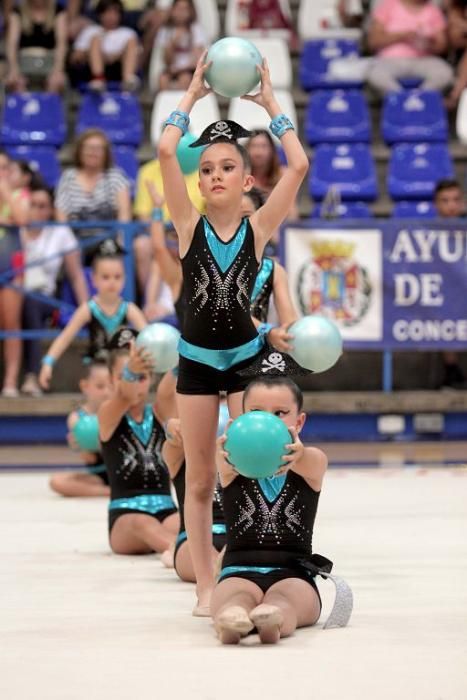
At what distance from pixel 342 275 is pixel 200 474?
5.21 meters

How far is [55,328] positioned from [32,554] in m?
4.59

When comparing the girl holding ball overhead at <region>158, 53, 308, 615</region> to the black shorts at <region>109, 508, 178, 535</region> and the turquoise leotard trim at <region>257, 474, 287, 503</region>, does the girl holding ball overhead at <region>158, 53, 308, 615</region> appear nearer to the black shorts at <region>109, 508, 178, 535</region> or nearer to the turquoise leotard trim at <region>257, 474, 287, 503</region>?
the turquoise leotard trim at <region>257, 474, 287, 503</region>

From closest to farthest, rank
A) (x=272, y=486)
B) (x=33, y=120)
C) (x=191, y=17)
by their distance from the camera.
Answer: (x=272, y=486), (x=33, y=120), (x=191, y=17)

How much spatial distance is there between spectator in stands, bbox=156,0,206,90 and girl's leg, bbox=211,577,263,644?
8.38 m

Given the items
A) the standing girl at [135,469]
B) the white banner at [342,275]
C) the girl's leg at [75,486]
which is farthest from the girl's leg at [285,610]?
the white banner at [342,275]

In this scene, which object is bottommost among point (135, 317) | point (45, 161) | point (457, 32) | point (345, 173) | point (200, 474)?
point (200, 474)

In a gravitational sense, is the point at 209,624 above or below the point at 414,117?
below

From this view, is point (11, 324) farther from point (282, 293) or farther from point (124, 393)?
point (282, 293)

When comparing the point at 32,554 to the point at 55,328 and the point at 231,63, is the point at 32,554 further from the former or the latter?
the point at 55,328

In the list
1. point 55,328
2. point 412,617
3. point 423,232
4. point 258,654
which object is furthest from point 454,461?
point 258,654

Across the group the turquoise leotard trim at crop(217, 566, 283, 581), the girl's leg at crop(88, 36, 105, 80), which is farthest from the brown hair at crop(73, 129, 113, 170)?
the turquoise leotard trim at crop(217, 566, 283, 581)

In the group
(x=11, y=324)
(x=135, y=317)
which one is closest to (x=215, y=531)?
(x=135, y=317)

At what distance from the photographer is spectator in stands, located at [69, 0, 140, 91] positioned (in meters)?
11.7

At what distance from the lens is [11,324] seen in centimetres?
943
